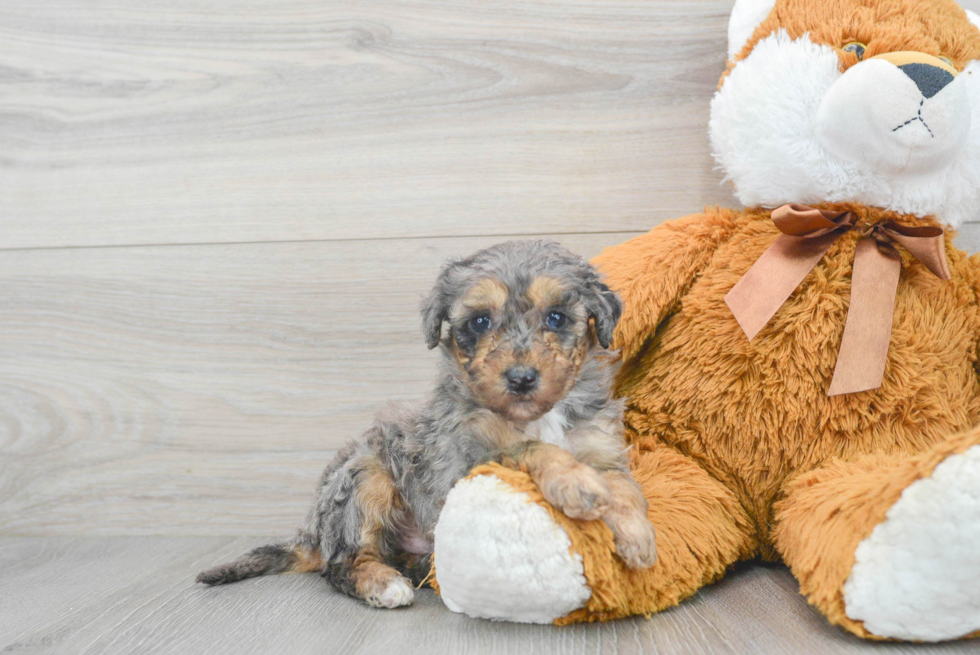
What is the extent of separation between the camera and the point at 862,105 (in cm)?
165

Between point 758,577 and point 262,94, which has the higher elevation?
point 262,94

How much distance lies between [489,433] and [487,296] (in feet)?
0.99

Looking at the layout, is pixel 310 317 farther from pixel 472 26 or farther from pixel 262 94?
pixel 472 26

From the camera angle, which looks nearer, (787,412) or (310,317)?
(787,412)

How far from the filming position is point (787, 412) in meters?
1.77

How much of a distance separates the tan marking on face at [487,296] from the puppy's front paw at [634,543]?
0.52m

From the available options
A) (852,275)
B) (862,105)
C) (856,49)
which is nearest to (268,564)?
(852,275)

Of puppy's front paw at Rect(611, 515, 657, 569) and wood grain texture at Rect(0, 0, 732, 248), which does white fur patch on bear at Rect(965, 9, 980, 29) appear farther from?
puppy's front paw at Rect(611, 515, 657, 569)

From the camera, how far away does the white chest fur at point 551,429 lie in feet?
5.62

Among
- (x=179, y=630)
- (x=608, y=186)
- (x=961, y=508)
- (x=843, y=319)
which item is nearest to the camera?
(x=961, y=508)

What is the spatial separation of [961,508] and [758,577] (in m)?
0.67

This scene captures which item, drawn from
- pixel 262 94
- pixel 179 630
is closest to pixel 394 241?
pixel 262 94

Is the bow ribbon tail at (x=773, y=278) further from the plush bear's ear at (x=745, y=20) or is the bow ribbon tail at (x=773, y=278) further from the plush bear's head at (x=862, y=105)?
the plush bear's ear at (x=745, y=20)

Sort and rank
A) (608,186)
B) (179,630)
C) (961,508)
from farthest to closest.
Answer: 1. (608,186)
2. (179,630)
3. (961,508)
